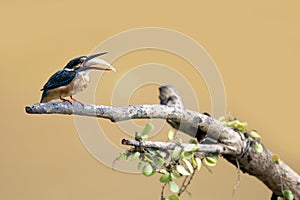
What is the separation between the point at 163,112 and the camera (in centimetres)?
102

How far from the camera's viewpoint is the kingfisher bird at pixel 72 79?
0.81 m

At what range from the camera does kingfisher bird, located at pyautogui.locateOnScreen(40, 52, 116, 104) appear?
814mm

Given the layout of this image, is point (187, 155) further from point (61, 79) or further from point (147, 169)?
point (61, 79)

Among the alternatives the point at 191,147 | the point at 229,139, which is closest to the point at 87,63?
the point at 191,147

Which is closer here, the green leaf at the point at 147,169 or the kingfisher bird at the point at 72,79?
the kingfisher bird at the point at 72,79

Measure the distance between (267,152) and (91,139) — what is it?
48 cm

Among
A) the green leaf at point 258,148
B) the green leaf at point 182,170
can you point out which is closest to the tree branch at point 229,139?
the green leaf at point 258,148

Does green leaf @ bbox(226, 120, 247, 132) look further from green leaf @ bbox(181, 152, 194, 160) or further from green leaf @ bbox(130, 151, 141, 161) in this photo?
green leaf @ bbox(130, 151, 141, 161)

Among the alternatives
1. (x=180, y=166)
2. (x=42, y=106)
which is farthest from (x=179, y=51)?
(x=42, y=106)

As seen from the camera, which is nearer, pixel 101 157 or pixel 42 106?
pixel 42 106

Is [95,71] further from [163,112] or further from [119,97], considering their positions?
[119,97]

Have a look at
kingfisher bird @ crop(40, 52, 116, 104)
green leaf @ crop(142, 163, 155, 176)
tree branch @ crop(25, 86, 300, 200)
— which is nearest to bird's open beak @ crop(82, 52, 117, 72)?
kingfisher bird @ crop(40, 52, 116, 104)

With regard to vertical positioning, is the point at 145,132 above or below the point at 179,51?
below

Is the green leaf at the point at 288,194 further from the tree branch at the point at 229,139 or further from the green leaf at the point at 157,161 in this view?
the green leaf at the point at 157,161
